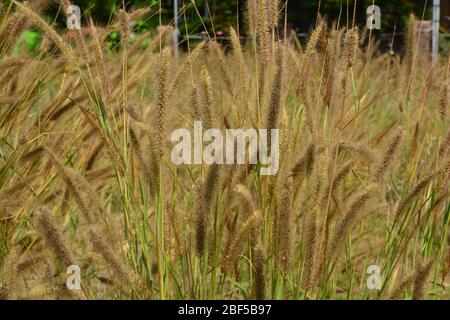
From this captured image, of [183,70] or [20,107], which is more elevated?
[183,70]

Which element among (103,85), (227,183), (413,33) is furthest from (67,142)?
(413,33)

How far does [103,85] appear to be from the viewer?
80.8 inches

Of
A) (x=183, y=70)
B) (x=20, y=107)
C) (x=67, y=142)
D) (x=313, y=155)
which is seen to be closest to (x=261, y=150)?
(x=313, y=155)

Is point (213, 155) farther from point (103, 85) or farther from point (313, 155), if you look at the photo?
point (103, 85)

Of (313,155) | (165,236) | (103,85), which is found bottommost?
(165,236)

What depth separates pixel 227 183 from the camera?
2.00 metres

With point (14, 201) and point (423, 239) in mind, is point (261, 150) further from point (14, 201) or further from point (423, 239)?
point (14, 201)
